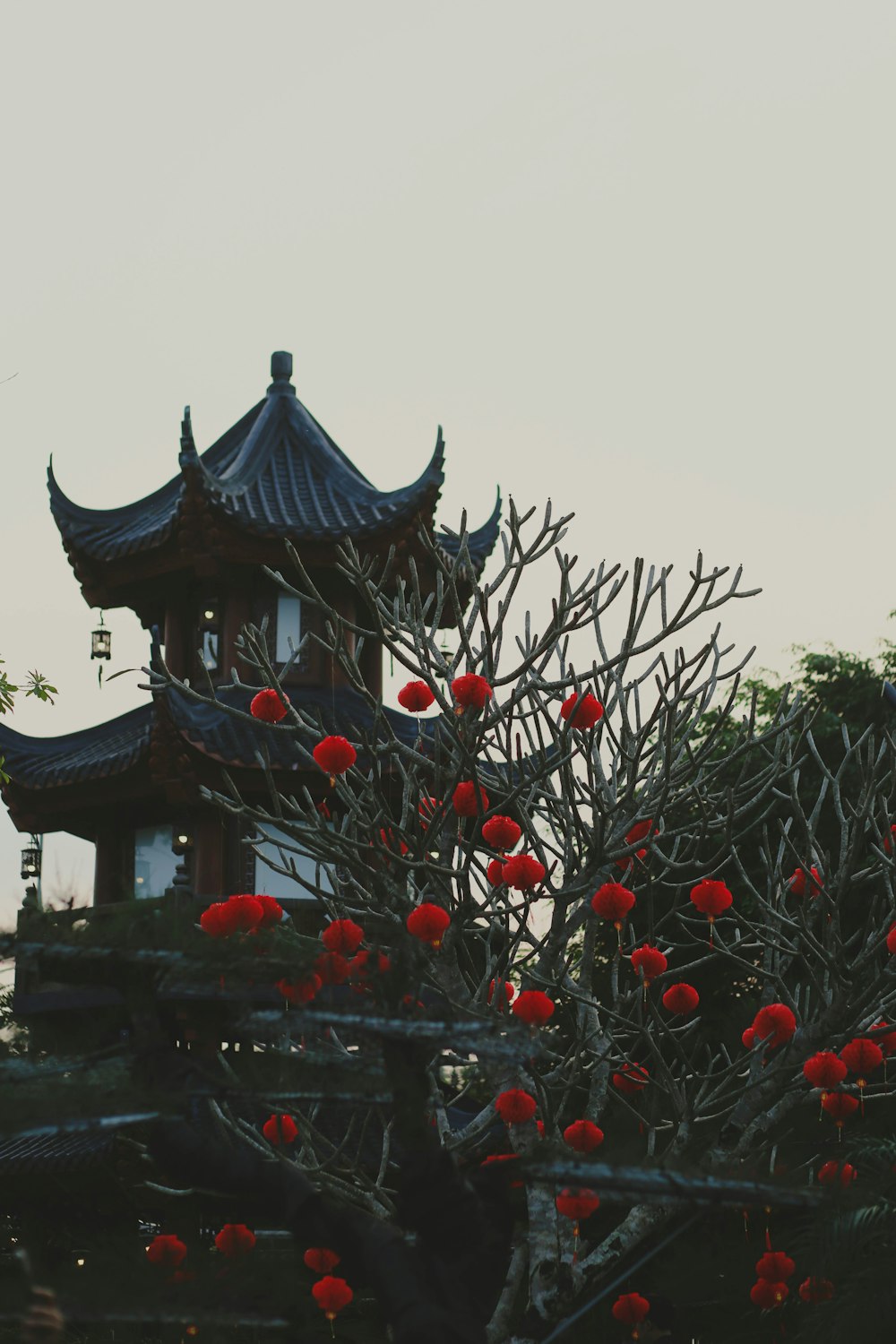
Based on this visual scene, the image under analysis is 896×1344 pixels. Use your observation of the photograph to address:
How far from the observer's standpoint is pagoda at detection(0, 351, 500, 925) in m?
15.5

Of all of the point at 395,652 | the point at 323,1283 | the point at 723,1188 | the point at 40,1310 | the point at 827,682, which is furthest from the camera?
the point at 827,682

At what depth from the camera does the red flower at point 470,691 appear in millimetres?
6375

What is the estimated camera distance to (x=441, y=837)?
698cm

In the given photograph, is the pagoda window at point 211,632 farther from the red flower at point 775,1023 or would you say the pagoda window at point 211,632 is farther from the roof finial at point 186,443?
the red flower at point 775,1023

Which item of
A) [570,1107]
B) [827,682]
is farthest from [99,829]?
[827,682]

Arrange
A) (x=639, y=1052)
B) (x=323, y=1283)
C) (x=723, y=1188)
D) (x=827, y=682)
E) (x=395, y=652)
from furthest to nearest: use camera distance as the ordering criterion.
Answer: (x=827, y=682) → (x=639, y=1052) → (x=395, y=652) → (x=323, y=1283) → (x=723, y=1188)

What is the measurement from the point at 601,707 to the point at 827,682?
1297 cm

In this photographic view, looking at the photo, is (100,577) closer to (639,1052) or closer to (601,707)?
(639,1052)

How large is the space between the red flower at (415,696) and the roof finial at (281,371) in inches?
500

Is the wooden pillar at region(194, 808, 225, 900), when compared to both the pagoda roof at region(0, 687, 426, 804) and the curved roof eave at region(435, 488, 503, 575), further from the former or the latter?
the curved roof eave at region(435, 488, 503, 575)

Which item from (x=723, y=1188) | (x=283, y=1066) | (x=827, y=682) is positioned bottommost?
(x=723, y=1188)

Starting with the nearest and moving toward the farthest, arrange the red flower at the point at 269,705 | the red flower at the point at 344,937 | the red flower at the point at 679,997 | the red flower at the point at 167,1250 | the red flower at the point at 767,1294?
the red flower at the point at 344,937, the red flower at the point at 167,1250, the red flower at the point at 767,1294, the red flower at the point at 269,705, the red flower at the point at 679,997

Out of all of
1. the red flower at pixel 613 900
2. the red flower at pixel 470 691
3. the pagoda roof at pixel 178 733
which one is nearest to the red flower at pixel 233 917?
the red flower at pixel 470 691

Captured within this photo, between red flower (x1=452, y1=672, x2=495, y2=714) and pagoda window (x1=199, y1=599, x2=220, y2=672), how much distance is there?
10724 mm
